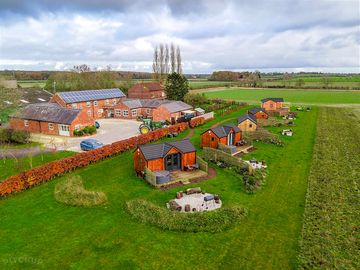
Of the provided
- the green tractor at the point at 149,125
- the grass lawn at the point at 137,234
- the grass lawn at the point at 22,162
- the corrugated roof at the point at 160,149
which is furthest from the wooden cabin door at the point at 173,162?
the green tractor at the point at 149,125

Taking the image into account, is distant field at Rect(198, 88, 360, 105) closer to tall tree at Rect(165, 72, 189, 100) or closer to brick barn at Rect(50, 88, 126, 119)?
tall tree at Rect(165, 72, 189, 100)

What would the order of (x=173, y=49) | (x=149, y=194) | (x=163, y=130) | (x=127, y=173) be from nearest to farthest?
1. (x=149, y=194)
2. (x=127, y=173)
3. (x=163, y=130)
4. (x=173, y=49)

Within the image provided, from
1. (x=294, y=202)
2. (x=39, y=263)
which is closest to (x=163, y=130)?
(x=294, y=202)

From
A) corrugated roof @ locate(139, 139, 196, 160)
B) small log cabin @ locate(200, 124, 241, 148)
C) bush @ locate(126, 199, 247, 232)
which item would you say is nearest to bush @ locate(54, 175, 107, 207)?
bush @ locate(126, 199, 247, 232)

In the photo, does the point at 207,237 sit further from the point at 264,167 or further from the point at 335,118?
the point at 335,118

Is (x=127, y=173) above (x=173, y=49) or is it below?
below


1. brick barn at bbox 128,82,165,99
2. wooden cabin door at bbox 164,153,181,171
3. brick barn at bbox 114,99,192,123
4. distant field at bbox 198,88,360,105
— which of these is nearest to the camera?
wooden cabin door at bbox 164,153,181,171

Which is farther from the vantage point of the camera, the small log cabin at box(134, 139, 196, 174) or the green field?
the small log cabin at box(134, 139, 196, 174)

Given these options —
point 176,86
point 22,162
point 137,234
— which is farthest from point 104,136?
point 176,86
